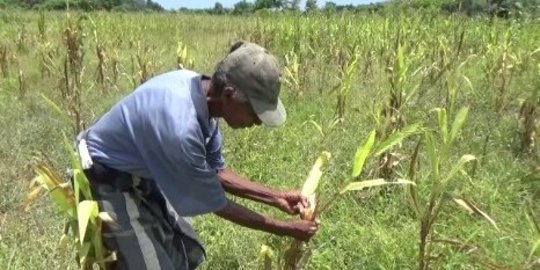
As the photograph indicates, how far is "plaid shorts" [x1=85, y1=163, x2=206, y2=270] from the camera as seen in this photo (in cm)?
178

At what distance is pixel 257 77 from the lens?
1.55 metres

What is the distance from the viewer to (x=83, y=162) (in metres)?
1.74

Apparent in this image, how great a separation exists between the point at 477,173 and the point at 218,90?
211 cm

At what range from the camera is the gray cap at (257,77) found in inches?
60.9

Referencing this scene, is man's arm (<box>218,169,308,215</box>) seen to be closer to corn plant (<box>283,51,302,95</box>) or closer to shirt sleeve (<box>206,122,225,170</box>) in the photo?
shirt sleeve (<box>206,122,225,170</box>)

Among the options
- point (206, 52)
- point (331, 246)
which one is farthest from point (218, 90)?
point (206, 52)

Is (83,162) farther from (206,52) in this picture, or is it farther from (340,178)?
(206,52)

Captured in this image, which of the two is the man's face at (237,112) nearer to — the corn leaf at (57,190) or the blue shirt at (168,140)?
the blue shirt at (168,140)

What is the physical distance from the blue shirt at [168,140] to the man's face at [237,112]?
0.22ft

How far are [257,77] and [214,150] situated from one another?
47 cm

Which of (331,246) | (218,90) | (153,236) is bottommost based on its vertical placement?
(331,246)

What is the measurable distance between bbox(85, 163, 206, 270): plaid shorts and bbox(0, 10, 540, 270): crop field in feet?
0.60

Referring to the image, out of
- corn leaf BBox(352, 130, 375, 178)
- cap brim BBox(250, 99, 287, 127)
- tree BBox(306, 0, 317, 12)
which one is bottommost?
corn leaf BBox(352, 130, 375, 178)

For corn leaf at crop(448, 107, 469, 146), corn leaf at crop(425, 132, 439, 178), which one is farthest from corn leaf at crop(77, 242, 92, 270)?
corn leaf at crop(448, 107, 469, 146)
